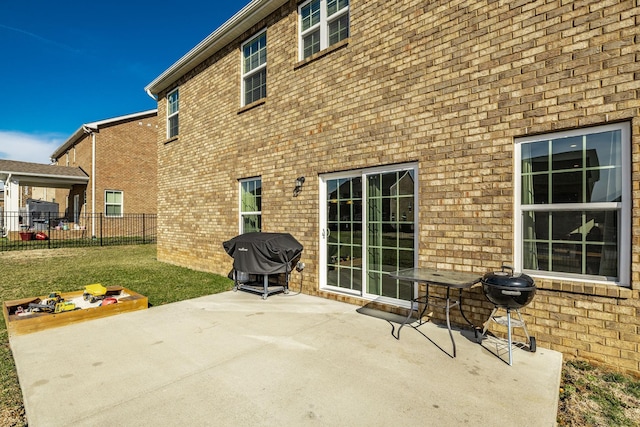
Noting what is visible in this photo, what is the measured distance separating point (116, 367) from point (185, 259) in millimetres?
6834

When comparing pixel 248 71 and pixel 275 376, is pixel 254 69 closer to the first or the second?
pixel 248 71

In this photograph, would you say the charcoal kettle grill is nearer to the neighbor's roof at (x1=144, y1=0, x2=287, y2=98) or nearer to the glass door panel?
the glass door panel

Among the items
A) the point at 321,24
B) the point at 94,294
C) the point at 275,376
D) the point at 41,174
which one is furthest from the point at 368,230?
the point at 41,174

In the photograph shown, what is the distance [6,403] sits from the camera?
266 cm

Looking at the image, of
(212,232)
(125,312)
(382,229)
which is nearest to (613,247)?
(382,229)

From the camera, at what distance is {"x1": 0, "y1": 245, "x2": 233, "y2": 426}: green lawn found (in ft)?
11.9

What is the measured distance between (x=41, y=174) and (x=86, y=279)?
14.7 metres

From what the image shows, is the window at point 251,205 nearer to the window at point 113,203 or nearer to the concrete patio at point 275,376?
the concrete patio at point 275,376

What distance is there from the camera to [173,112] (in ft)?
34.5

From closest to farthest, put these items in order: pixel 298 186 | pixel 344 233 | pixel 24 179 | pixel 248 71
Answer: pixel 344 233 < pixel 298 186 < pixel 248 71 < pixel 24 179

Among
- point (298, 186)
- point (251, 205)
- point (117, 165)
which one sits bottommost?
point (251, 205)

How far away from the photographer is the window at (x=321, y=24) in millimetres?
5738

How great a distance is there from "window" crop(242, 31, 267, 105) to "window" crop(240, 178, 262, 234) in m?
2.00

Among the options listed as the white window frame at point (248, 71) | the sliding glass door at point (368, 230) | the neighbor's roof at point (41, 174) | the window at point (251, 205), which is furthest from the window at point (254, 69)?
the neighbor's roof at point (41, 174)
